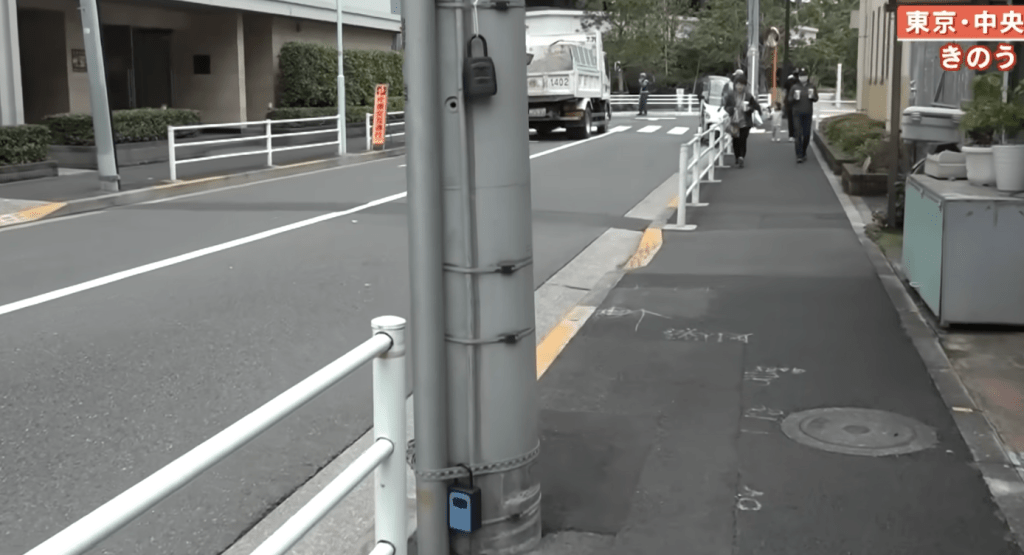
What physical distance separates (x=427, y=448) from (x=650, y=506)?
3.72ft

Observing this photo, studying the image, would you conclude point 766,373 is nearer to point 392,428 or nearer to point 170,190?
point 392,428

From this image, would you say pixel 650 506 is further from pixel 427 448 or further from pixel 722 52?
pixel 722 52

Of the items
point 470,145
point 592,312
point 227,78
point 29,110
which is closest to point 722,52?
point 227,78

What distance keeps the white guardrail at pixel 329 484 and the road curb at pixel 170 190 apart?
40.6 ft

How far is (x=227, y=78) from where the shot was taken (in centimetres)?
2950

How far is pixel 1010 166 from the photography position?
7.61 m

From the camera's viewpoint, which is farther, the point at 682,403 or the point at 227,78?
the point at 227,78

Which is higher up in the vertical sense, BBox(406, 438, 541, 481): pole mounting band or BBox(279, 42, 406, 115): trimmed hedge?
BBox(279, 42, 406, 115): trimmed hedge

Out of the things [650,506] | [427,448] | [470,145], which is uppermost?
[470,145]

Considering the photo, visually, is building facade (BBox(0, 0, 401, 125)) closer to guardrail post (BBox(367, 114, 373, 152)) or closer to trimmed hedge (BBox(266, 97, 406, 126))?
trimmed hedge (BBox(266, 97, 406, 126))

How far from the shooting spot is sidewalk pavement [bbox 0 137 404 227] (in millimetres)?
15547

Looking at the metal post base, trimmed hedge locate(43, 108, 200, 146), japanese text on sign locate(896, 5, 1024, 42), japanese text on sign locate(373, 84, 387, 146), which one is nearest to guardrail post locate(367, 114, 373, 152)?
japanese text on sign locate(373, 84, 387, 146)

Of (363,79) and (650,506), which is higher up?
(363,79)

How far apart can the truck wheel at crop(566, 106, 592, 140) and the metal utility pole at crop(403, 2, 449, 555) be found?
28.4 meters
